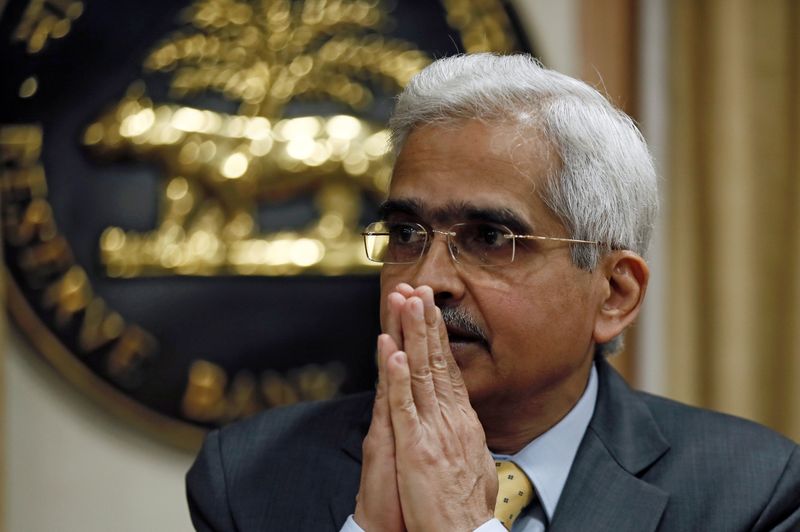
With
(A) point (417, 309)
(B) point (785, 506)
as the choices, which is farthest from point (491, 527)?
(B) point (785, 506)

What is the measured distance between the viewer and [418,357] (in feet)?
Answer: 6.17

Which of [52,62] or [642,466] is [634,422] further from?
[52,62]

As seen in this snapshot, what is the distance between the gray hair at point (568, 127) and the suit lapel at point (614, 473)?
0.38 metres

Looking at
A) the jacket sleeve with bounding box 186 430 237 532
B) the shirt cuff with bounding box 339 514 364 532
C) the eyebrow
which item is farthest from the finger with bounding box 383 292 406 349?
the jacket sleeve with bounding box 186 430 237 532

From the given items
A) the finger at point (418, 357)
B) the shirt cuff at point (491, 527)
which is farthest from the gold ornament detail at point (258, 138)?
the shirt cuff at point (491, 527)

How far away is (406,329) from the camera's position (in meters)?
1.88

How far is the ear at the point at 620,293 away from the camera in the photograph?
218cm

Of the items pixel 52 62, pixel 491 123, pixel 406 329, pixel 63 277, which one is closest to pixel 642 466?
pixel 406 329

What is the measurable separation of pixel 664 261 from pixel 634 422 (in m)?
1.42

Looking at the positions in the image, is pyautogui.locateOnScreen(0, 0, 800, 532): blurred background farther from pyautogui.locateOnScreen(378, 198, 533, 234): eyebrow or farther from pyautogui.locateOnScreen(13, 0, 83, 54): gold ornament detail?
pyautogui.locateOnScreen(378, 198, 533, 234): eyebrow

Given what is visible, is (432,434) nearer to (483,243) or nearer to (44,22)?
(483,243)

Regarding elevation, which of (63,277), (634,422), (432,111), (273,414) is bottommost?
(63,277)

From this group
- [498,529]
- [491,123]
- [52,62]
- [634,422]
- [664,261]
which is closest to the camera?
[498,529]

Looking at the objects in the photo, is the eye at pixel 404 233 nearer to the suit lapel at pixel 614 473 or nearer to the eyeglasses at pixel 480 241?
the eyeglasses at pixel 480 241
